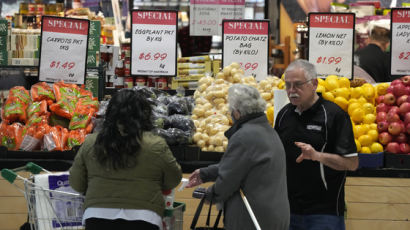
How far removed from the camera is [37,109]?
4.22 metres

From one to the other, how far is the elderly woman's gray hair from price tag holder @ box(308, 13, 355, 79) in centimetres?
217

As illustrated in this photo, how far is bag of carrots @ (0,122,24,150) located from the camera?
405 centimetres

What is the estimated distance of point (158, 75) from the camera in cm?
500

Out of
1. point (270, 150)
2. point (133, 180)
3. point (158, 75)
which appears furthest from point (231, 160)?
point (158, 75)

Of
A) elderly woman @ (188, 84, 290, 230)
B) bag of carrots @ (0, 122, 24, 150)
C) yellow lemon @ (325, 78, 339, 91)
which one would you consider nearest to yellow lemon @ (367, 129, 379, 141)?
yellow lemon @ (325, 78, 339, 91)

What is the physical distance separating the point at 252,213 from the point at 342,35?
2740 millimetres

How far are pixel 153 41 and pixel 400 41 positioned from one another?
2.10 metres

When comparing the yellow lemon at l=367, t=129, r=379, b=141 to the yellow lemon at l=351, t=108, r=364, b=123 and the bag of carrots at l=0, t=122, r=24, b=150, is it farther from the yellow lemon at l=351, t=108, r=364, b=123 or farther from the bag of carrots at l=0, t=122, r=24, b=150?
the bag of carrots at l=0, t=122, r=24, b=150

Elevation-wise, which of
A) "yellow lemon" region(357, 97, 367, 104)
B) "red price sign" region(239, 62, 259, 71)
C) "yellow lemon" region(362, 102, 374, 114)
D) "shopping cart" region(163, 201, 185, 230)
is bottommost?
"shopping cart" region(163, 201, 185, 230)

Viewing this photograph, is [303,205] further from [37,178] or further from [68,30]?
[68,30]

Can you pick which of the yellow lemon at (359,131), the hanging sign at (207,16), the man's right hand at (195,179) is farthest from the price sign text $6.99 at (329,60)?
the man's right hand at (195,179)

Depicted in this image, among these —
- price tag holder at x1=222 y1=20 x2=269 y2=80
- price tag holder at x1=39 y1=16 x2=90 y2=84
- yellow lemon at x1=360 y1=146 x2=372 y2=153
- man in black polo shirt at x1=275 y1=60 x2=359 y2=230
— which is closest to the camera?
man in black polo shirt at x1=275 y1=60 x2=359 y2=230

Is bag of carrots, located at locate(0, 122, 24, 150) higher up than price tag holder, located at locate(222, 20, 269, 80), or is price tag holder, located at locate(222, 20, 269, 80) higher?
price tag holder, located at locate(222, 20, 269, 80)

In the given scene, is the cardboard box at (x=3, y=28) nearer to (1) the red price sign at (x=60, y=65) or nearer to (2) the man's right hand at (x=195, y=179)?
(1) the red price sign at (x=60, y=65)
